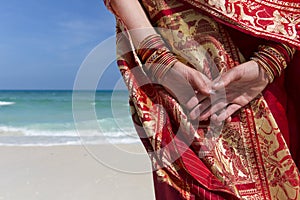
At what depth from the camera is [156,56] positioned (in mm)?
919

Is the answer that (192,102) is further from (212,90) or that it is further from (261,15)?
(261,15)

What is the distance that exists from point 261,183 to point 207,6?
0.42m

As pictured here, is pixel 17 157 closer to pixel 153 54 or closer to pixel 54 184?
pixel 54 184

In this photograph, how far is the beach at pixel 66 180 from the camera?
3400 mm

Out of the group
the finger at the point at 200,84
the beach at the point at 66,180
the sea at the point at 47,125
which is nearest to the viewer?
the finger at the point at 200,84

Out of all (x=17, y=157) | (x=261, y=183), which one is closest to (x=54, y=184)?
(x=17, y=157)


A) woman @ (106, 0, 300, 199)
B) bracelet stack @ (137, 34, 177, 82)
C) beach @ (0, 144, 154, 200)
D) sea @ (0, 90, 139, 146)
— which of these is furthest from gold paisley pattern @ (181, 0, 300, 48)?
sea @ (0, 90, 139, 146)

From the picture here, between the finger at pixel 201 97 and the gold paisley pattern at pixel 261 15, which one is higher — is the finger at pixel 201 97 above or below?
below

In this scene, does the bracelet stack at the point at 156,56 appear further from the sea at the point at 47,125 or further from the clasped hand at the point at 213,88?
the sea at the point at 47,125

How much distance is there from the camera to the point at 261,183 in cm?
99

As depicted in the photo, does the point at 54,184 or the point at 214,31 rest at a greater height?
the point at 214,31

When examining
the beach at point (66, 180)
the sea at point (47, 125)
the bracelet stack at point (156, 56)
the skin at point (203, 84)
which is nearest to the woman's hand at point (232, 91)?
the skin at point (203, 84)

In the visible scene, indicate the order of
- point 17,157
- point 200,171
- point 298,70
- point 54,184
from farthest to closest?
1. point 17,157
2. point 54,184
3. point 298,70
4. point 200,171

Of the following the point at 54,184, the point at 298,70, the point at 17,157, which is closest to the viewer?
the point at 298,70
